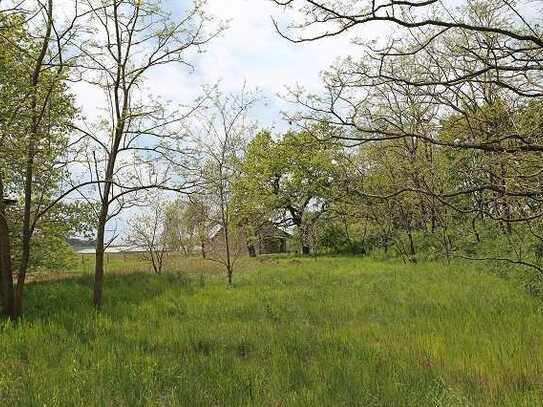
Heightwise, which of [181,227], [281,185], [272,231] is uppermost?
[281,185]

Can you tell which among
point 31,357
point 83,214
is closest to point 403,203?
point 83,214

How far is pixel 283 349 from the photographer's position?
6.00 metres

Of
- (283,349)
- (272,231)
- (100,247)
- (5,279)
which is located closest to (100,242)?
(100,247)

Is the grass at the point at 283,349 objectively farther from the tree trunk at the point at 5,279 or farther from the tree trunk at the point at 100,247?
the tree trunk at the point at 5,279

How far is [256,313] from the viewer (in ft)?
30.1

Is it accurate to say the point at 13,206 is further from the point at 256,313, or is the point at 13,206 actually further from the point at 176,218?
the point at 176,218

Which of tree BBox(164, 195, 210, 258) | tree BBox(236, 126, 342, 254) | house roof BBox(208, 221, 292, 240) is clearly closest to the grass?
tree BBox(164, 195, 210, 258)

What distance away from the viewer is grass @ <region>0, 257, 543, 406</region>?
14.0 ft

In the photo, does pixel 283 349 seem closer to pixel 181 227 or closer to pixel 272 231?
pixel 181 227

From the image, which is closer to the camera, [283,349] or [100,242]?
[283,349]

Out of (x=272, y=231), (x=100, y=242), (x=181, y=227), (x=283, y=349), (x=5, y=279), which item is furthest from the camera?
(x=272, y=231)

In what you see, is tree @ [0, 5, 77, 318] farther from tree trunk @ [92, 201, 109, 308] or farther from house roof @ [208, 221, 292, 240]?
house roof @ [208, 221, 292, 240]

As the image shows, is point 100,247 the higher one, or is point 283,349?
point 100,247

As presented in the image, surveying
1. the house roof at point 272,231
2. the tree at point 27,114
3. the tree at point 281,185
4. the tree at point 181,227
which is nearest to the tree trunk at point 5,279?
the tree at point 27,114
